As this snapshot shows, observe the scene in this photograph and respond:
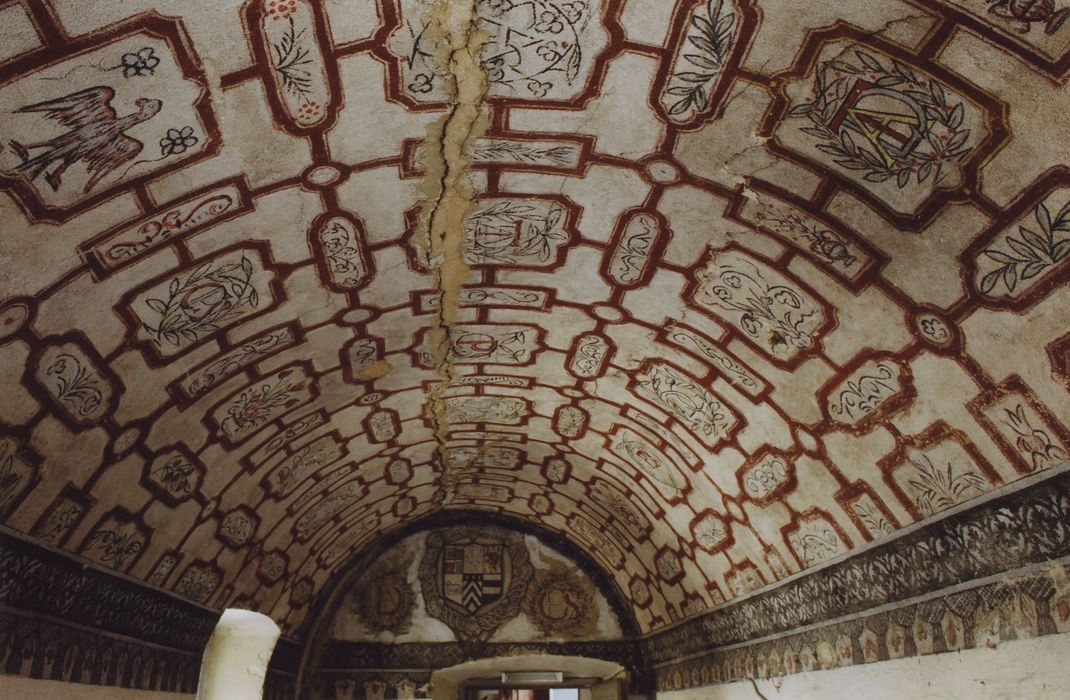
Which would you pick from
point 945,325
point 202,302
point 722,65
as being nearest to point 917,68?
point 722,65

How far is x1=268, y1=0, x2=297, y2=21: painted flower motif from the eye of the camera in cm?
411

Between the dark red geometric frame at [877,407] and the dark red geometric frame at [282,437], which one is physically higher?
the dark red geometric frame at [282,437]

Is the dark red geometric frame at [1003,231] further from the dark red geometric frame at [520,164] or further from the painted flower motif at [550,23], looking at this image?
the painted flower motif at [550,23]

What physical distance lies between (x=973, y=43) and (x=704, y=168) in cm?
182

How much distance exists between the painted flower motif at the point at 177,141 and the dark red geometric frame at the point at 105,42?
0.08 meters

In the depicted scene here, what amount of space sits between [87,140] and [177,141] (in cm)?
46

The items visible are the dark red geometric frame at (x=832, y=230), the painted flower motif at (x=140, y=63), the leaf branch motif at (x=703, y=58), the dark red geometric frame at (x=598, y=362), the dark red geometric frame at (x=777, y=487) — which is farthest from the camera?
the dark red geometric frame at (x=598, y=362)

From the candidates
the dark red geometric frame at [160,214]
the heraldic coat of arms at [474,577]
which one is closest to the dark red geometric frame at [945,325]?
the dark red geometric frame at [160,214]

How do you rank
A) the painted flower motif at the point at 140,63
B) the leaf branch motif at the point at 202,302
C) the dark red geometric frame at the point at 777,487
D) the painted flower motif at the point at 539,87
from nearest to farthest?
the painted flower motif at the point at 140,63 → the painted flower motif at the point at 539,87 → the leaf branch motif at the point at 202,302 → the dark red geometric frame at the point at 777,487

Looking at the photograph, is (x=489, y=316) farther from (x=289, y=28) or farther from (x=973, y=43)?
(x=973, y=43)

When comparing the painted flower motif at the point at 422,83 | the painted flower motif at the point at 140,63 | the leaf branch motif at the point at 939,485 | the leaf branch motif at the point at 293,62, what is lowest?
the leaf branch motif at the point at 939,485

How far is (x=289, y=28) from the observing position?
4.29m

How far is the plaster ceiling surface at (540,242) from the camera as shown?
13.8ft

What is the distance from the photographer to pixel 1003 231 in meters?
4.55
